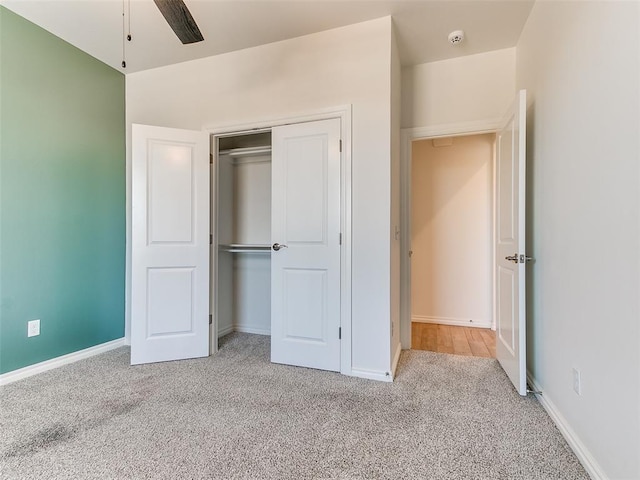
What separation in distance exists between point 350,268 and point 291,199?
2.51 feet

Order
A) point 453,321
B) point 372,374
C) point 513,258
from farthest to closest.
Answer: point 453,321 < point 372,374 < point 513,258

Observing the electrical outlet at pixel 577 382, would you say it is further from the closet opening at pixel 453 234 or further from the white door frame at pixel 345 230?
the closet opening at pixel 453 234

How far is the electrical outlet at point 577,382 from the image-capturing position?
1439mm

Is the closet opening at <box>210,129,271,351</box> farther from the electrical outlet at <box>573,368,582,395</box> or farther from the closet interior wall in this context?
the electrical outlet at <box>573,368,582,395</box>

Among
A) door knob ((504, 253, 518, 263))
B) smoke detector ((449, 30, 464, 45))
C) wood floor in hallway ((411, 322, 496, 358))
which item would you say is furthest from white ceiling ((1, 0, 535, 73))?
wood floor in hallway ((411, 322, 496, 358))

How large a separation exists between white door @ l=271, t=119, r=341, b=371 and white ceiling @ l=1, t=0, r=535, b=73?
2.54 ft

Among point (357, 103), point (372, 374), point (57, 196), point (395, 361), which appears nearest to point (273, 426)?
point (372, 374)

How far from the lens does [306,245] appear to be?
2484 millimetres

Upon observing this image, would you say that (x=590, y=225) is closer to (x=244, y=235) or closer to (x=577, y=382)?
(x=577, y=382)

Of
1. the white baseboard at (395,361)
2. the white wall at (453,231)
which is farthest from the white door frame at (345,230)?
the white wall at (453,231)

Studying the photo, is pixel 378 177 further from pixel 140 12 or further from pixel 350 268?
pixel 140 12

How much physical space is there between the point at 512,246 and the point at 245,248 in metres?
2.53

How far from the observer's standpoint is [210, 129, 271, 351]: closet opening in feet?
11.2

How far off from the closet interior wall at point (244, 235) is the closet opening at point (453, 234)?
72.4 inches
